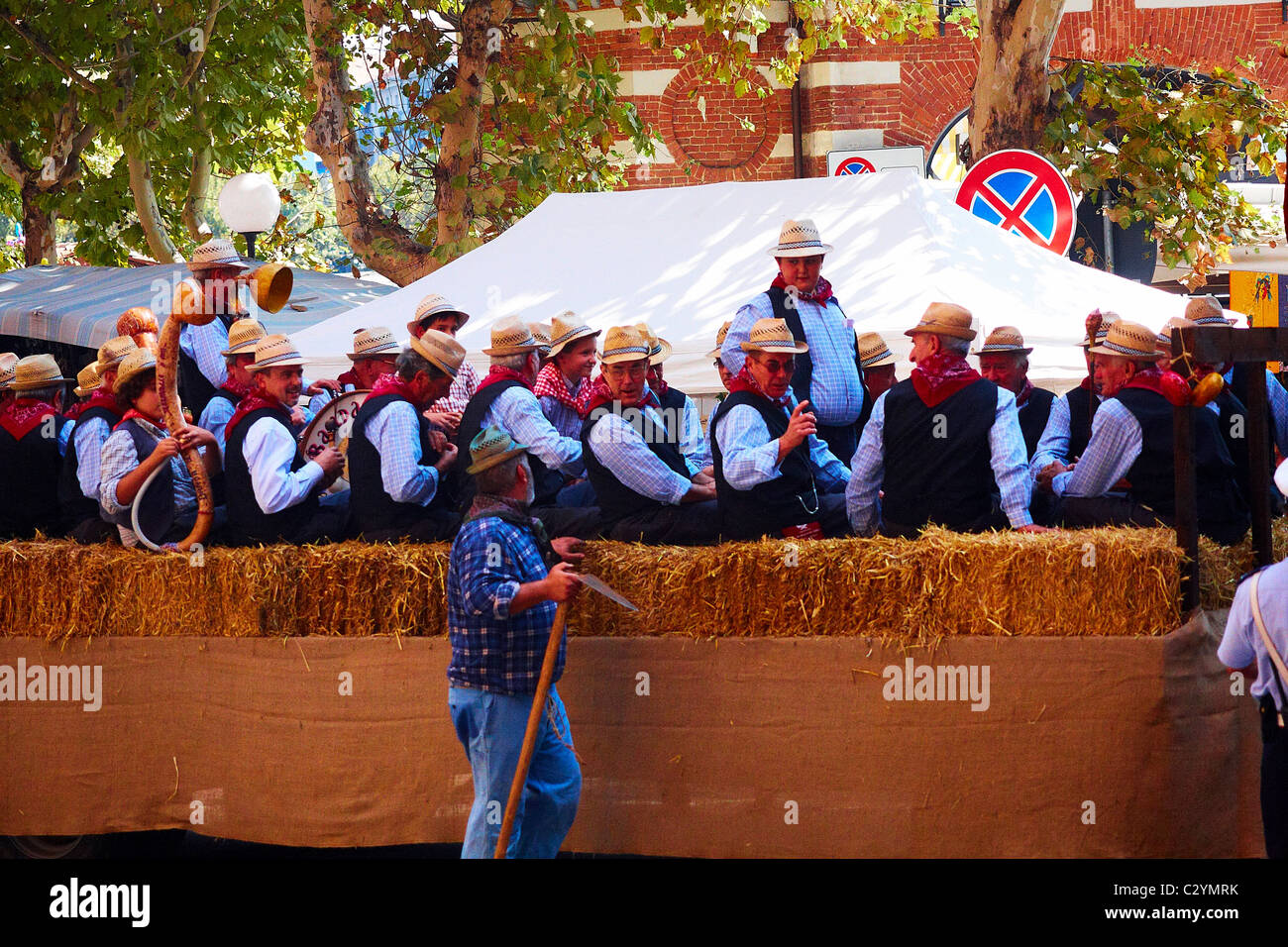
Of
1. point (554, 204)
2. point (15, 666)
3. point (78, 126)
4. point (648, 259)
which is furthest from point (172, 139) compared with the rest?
point (15, 666)

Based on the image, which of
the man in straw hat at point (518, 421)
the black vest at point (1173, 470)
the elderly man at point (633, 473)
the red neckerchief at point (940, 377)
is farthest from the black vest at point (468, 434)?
the black vest at point (1173, 470)

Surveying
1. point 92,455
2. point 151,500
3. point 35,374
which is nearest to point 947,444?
point 151,500

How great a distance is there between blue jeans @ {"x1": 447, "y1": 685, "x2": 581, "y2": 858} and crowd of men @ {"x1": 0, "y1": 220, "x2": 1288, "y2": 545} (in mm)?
1129

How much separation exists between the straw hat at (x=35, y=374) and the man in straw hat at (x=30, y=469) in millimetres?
27

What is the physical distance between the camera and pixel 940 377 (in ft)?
21.4

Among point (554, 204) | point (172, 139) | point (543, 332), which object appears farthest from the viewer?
point (172, 139)

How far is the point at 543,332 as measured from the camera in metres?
8.94

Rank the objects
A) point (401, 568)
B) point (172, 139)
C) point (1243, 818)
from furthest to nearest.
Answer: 1. point (172, 139)
2. point (401, 568)
3. point (1243, 818)

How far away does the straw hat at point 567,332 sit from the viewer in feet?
25.4

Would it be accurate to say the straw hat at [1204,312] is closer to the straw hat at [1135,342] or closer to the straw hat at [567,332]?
the straw hat at [1135,342]
